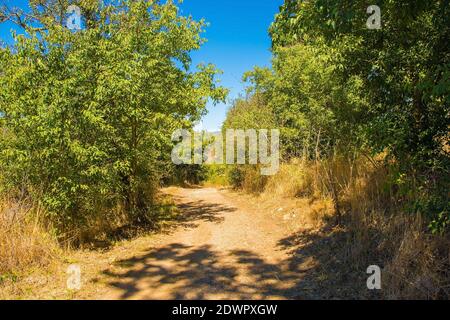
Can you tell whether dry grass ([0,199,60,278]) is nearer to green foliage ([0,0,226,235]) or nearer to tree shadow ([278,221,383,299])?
green foliage ([0,0,226,235])

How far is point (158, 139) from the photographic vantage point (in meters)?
10.3

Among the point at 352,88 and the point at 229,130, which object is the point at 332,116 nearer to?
the point at 352,88

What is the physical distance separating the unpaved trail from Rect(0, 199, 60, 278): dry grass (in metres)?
1.28

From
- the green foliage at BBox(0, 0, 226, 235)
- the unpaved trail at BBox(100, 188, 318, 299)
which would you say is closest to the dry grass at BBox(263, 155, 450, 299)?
the unpaved trail at BBox(100, 188, 318, 299)

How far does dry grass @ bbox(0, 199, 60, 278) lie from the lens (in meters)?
6.31

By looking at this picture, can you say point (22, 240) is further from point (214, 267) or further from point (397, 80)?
point (397, 80)

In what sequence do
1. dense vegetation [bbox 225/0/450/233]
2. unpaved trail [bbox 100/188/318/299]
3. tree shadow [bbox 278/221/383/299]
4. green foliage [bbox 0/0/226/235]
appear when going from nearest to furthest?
dense vegetation [bbox 225/0/450/233]
tree shadow [bbox 278/221/383/299]
unpaved trail [bbox 100/188/318/299]
green foliage [bbox 0/0/226/235]

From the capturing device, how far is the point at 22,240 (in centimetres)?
653

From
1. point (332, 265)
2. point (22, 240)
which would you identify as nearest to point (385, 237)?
point (332, 265)

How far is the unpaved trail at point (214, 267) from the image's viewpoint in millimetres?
5828

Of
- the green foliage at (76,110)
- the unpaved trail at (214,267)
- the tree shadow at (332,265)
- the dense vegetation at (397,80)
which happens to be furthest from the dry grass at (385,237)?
the green foliage at (76,110)

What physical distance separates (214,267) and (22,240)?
11.7ft
